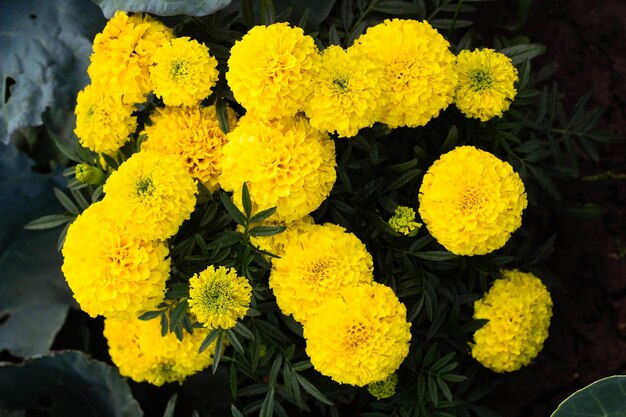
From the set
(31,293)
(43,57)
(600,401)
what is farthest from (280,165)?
(31,293)

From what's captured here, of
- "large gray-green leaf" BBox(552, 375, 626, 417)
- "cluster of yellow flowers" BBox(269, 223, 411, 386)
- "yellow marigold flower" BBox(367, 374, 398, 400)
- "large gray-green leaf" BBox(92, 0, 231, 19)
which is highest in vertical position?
"large gray-green leaf" BBox(92, 0, 231, 19)

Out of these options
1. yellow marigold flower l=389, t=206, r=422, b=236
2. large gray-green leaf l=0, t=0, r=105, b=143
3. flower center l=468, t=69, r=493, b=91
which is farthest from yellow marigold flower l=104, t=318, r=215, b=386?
flower center l=468, t=69, r=493, b=91

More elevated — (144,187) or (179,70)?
(179,70)

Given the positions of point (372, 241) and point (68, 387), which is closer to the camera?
point (372, 241)

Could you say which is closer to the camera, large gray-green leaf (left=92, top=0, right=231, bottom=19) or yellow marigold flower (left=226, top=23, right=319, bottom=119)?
yellow marigold flower (left=226, top=23, right=319, bottom=119)

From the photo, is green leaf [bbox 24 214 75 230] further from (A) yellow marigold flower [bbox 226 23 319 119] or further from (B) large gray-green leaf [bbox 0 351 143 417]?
(A) yellow marigold flower [bbox 226 23 319 119]

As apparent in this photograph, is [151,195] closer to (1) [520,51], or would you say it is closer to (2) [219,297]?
(2) [219,297]
